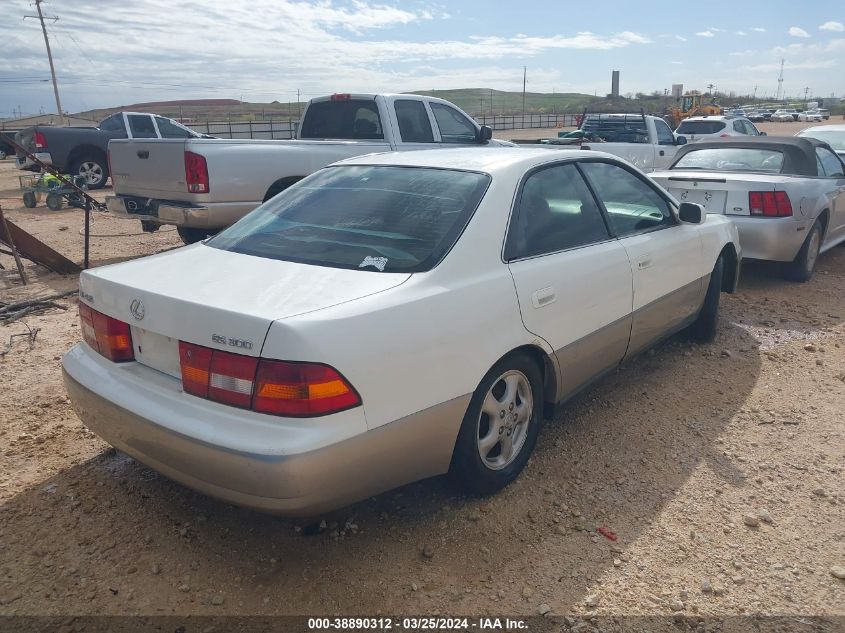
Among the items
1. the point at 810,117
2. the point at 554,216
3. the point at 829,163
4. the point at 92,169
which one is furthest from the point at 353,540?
the point at 810,117

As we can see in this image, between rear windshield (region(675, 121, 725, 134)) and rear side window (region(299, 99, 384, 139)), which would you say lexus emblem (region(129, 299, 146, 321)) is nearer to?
rear side window (region(299, 99, 384, 139))

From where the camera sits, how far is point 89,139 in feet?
50.7

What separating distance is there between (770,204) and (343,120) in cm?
501

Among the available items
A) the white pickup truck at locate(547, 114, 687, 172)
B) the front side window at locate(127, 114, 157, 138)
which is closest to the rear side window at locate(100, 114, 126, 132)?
the front side window at locate(127, 114, 157, 138)

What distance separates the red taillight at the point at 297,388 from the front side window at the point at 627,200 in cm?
218

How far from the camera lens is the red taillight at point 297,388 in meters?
2.19

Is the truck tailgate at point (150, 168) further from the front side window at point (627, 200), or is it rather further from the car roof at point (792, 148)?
the car roof at point (792, 148)

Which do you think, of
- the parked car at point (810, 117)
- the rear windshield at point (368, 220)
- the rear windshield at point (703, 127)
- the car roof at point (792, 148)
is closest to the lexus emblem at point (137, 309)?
the rear windshield at point (368, 220)

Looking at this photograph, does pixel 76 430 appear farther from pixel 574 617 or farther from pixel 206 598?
pixel 574 617

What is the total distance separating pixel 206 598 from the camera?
2438 millimetres

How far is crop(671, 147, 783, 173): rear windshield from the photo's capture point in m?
7.25

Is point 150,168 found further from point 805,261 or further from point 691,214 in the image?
point 805,261

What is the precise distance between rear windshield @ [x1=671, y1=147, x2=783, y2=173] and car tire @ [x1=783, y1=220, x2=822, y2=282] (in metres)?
0.80

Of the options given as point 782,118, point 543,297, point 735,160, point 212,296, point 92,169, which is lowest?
point 92,169
